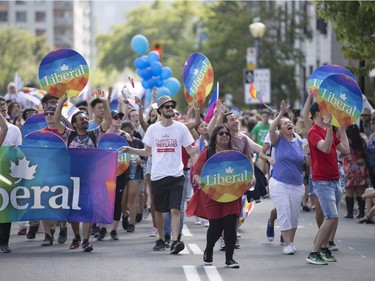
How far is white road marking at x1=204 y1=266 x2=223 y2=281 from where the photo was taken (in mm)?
11945

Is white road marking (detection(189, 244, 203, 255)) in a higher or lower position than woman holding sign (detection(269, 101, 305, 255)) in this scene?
lower

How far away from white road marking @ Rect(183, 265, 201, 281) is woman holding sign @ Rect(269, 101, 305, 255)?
1807 mm

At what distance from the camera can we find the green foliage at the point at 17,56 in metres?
92.4

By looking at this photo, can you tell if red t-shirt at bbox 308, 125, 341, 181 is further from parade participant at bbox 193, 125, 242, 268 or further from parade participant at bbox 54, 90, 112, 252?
parade participant at bbox 54, 90, 112, 252

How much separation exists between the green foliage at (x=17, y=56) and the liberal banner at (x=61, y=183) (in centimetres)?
7643

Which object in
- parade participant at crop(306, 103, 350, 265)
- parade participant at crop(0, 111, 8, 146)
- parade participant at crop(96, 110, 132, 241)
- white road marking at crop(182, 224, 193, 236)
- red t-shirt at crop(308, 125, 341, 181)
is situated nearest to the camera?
parade participant at crop(306, 103, 350, 265)

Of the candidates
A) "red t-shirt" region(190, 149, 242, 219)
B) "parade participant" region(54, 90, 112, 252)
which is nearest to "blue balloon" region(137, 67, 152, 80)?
"parade participant" region(54, 90, 112, 252)

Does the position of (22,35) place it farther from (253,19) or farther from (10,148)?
(10,148)

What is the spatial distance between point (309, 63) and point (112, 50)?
79833mm

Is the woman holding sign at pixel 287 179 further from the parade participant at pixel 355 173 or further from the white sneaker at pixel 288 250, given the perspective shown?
the parade participant at pixel 355 173

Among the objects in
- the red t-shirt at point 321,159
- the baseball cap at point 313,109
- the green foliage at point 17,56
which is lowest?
the red t-shirt at point 321,159

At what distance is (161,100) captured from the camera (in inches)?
567

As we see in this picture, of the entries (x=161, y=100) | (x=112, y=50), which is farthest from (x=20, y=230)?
(x=112, y=50)

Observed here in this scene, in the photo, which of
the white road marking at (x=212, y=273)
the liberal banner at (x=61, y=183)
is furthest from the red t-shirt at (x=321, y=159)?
the liberal banner at (x=61, y=183)
